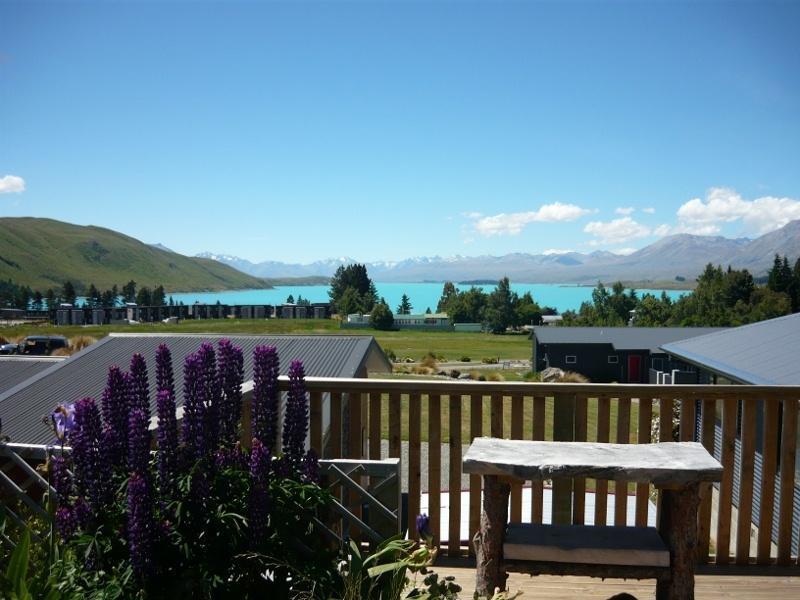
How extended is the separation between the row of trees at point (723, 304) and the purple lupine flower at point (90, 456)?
65422 millimetres

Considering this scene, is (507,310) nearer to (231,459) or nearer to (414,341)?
(414,341)

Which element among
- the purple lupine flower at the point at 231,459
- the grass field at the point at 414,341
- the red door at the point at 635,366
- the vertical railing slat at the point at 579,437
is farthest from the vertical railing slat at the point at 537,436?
the grass field at the point at 414,341

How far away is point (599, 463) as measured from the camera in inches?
102

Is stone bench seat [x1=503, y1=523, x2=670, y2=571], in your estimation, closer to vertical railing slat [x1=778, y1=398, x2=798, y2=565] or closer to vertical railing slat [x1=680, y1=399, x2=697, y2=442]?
vertical railing slat [x1=680, y1=399, x2=697, y2=442]

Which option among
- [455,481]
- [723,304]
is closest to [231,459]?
[455,481]

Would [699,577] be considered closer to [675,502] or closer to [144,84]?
[675,502]

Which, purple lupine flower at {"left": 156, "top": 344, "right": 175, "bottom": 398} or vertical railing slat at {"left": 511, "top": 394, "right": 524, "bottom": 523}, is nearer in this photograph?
purple lupine flower at {"left": 156, "top": 344, "right": 175, "bottom": 398}

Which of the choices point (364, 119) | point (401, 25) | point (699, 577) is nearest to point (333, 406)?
point (699, 577)

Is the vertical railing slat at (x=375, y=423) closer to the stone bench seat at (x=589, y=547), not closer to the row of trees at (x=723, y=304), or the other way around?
the stone bench seat at (x=589, y=547)

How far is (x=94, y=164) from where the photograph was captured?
113 metres

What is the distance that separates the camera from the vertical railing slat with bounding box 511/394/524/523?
11.9 ft

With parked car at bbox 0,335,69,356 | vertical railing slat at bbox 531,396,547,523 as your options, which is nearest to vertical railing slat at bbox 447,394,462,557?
vertical railing slat at bbox 531,396,547,523

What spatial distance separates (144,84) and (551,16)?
82.2 feet

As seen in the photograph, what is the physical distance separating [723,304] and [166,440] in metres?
75.7
